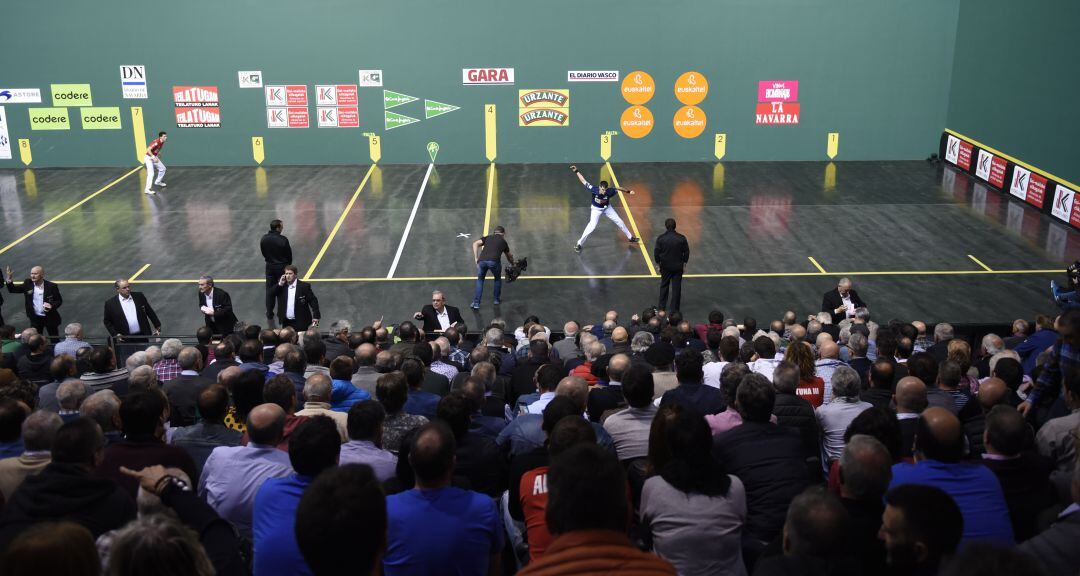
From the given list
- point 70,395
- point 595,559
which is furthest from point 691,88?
point 595,559

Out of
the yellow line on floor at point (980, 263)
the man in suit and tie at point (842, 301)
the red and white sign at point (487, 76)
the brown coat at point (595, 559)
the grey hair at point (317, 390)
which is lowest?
the yellow line on floor at point (980, 263)

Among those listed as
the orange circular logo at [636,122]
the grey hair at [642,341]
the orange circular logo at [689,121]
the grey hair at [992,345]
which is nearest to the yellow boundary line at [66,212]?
the orange circular logo at [636,122]

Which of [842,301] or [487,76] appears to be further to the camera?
[487,76]

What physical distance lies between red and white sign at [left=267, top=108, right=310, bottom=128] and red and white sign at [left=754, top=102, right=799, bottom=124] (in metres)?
12.4

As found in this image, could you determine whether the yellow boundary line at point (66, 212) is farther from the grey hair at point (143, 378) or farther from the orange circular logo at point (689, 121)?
the orange circular logo at point (689, 121)

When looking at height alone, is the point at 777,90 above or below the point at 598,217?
above

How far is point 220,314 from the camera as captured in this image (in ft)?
38.0

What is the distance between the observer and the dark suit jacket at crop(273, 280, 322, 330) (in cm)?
1170

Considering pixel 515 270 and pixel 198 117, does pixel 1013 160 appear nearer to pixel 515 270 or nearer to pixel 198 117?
pixel 515 270

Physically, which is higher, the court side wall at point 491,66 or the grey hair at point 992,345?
the court side wall at point 491,66

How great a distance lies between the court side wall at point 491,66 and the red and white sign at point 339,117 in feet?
0.54

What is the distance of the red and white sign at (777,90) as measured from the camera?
2498 centimetres

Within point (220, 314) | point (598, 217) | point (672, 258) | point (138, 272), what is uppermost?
point (672, 258)

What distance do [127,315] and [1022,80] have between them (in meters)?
19.1
